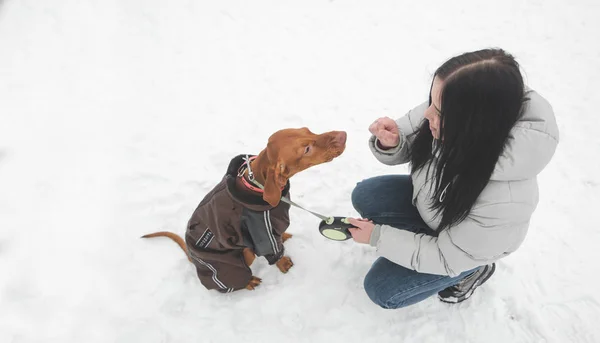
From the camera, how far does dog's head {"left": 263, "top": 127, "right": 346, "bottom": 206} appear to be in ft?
6.86

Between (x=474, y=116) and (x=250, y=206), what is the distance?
1289mm

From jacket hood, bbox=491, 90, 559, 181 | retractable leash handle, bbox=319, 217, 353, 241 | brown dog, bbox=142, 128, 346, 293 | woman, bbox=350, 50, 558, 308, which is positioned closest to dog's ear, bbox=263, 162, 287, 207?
brown dog, bbox=142, 128, 346, 293

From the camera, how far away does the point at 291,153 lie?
2.16 m

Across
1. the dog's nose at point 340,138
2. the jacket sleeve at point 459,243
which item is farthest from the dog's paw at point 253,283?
the dog's nose at point 340,138

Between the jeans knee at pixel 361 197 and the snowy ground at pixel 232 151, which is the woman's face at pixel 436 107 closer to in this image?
the jeans knee at pixel 361 197

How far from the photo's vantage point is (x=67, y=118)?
3898 millimetres

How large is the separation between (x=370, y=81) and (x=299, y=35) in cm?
123

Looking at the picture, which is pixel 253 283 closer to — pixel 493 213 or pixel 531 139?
pixel 493 213

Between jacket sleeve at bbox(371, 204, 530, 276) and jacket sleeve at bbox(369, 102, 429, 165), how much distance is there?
0.51m

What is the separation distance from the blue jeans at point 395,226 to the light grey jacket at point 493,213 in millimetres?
178

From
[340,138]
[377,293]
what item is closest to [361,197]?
[340,138]

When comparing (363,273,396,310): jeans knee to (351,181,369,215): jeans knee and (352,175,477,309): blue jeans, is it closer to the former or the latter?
(352,175,477,309): blue jeans

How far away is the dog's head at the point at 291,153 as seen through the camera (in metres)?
2.09

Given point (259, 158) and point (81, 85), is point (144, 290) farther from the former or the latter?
point (81, 85)
